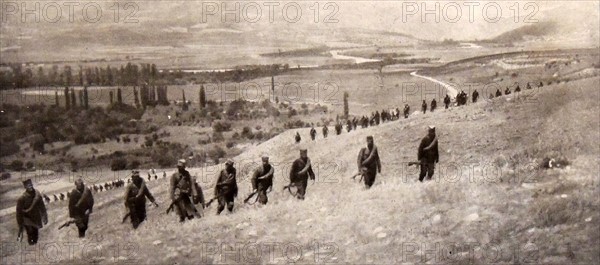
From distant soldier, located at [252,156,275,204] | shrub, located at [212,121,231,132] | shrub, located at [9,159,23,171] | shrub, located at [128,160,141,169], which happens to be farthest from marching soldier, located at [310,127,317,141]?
shrub, located at [9,159,23,171]

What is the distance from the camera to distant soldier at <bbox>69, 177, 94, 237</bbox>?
784 centimetres

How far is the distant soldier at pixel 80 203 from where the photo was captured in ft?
25.7

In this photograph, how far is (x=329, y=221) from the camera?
739 cm

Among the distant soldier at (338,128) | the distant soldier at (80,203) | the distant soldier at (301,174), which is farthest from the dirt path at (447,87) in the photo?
the distant soldier at (80,203)

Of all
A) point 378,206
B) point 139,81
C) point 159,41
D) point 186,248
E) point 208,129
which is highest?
point 159,41

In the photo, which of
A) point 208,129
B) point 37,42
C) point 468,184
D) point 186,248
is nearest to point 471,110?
point 468,184

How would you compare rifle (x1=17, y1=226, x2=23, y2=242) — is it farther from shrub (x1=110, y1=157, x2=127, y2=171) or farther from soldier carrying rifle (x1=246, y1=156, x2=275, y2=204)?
soldier carrying rifle (x1=246, y1=156, x2=275, y2=204)

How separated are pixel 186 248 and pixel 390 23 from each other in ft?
13.9

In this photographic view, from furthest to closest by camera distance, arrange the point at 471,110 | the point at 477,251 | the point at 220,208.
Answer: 1. the point at 471,110
2. the point at 220,208
3. the point at 477,251

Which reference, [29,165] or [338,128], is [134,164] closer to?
[29,165]

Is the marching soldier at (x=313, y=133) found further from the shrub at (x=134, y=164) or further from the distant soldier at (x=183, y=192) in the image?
the shrub at (x=134, y=164)

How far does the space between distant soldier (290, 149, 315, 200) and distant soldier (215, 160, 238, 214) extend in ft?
2.67

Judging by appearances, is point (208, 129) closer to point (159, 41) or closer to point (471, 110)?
point (159, 41)

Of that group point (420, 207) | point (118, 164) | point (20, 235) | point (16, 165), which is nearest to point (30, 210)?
point (20, 235)
